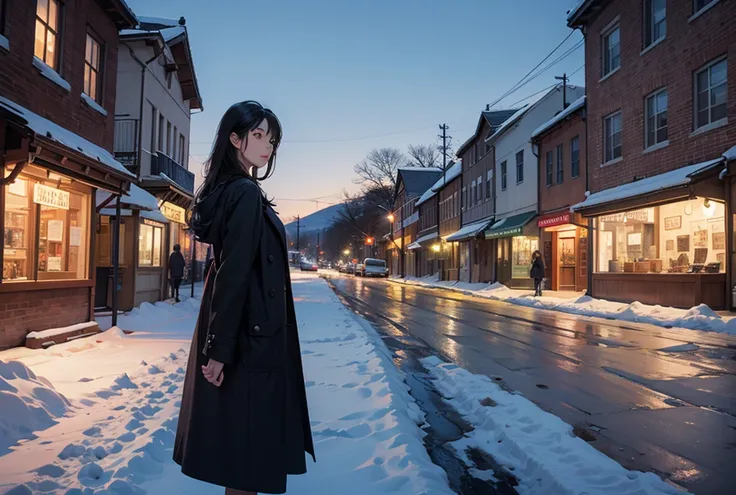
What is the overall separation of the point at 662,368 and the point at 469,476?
453cm

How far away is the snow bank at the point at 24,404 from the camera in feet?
13.4

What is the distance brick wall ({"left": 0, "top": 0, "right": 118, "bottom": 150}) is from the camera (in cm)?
770

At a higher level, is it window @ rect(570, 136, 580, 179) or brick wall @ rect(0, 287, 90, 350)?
window @ rect(570, 136, 580, 179)

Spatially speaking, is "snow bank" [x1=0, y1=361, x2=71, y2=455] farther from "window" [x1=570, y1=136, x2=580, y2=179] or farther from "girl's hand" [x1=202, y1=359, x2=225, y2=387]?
"window" [x1=570, y1=136, x2=580, y2=179]

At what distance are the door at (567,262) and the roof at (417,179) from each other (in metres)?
37.8

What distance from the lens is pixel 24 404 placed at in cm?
442

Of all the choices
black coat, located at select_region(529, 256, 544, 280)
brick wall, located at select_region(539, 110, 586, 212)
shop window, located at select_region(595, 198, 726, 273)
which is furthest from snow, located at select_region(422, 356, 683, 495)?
brick wall, located at select_region(539, 110, 586, 212)

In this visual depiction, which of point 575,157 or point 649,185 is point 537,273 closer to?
point 575,157

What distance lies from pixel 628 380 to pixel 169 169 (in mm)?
15821

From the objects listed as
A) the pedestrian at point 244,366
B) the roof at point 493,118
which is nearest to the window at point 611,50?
the roof at point 493,118

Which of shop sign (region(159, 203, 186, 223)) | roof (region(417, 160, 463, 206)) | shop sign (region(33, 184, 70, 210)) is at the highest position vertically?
roof (region(417, 160, 463, 206))

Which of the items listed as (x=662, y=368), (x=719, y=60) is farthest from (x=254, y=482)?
(x=719, y=60)

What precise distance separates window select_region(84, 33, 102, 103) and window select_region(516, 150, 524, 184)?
20649 millimetres

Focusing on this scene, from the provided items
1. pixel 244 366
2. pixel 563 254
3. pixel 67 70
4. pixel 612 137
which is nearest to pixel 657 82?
pixel 612 137
